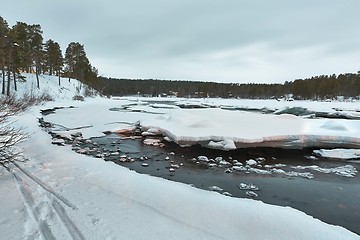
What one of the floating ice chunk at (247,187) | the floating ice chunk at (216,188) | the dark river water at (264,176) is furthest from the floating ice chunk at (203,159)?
the floating ice chunk at (216,188)

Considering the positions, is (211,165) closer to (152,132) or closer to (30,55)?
(152,132)

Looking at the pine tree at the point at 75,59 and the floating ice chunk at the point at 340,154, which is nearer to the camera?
the floating ice chunk at the point at 340,154

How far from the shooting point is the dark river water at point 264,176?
252 inches

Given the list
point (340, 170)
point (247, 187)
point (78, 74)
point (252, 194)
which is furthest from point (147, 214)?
point (78, 74)

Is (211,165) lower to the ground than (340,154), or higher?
lower

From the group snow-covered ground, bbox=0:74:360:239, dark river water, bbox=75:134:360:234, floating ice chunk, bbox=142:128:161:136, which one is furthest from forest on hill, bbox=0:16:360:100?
snow-covered ground, bbox=0:74:360:239

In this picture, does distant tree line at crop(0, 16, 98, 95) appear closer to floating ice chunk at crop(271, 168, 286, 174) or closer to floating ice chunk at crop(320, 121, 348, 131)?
floating ice chunk at crop(271, 168, 286, 174)

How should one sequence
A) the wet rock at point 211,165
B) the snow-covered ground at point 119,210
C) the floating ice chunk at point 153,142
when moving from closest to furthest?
the snow-covered ground at point 119,210 < the wet rock at point 211,165 < the floating ice chunk at point 153,142

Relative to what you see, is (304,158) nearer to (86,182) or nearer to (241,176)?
(241,176)

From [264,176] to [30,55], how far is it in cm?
4446

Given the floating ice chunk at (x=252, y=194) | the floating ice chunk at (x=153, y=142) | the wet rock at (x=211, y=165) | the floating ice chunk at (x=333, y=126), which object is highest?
the floating ice chunk at (x=333, y=126)

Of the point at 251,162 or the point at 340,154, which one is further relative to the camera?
the point at 340,154

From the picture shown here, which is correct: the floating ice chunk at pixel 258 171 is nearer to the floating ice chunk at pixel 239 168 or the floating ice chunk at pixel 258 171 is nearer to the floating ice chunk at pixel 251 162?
the floating ice chunk at pixel 239 168

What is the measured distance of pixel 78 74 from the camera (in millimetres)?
63031
